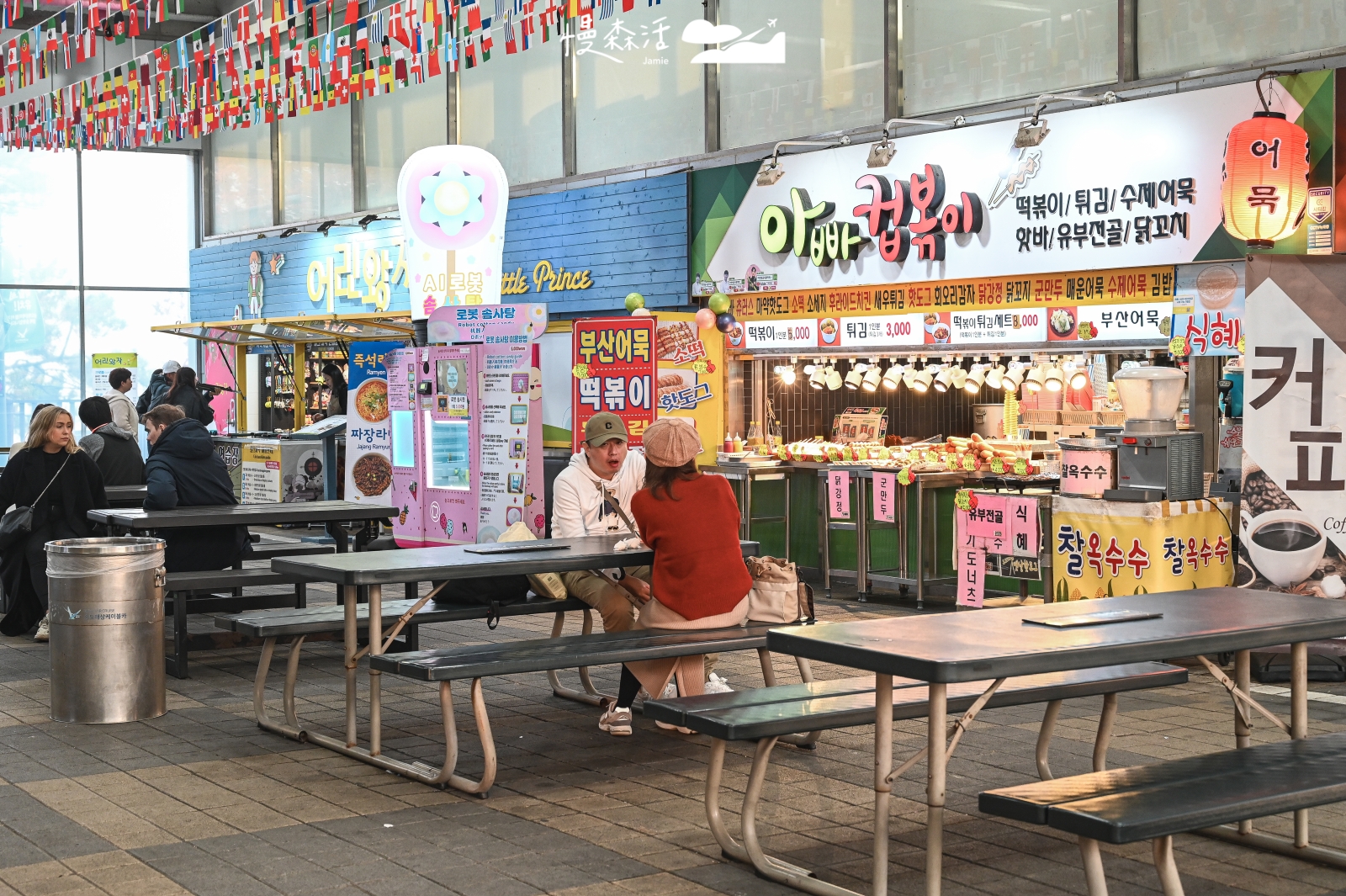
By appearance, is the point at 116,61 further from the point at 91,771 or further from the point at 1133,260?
the point at 91,771

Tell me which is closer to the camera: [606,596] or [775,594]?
[775,594]

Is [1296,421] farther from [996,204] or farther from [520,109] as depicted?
[520,109]

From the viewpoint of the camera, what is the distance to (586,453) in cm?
739

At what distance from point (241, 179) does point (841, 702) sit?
65.7 ft

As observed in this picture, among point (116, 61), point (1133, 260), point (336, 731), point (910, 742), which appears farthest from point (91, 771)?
point (116, 61)

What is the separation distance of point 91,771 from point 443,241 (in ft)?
30.8

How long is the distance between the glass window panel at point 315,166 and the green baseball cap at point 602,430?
13992mm

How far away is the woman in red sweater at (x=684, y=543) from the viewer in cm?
614

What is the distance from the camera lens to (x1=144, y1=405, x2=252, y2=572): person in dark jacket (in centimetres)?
866

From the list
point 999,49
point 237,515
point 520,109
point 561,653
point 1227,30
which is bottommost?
point 561,653

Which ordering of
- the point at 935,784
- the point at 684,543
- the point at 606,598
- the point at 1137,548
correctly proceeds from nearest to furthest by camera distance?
the point at 935,784 < the point at 684,543 < the point at 606,598 < the point at 1137,548

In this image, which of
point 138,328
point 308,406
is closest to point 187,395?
point 308,406

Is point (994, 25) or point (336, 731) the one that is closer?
point (336, 731)

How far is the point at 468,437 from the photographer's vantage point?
1274 cm
